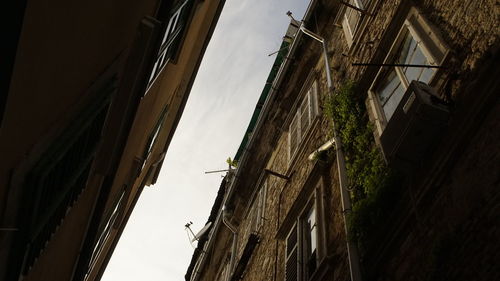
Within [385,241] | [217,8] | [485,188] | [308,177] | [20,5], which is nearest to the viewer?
[20,5]

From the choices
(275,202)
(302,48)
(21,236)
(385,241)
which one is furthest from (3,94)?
(302,48)

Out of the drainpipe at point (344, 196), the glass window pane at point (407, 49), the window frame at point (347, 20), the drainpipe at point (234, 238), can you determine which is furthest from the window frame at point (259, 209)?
the glass window pane at point (407, 49)

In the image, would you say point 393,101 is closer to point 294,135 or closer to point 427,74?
point 427,74

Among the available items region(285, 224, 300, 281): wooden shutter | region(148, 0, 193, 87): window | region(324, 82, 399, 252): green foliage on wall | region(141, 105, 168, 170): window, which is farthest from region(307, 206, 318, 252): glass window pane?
region(141, 105, 168, 170): window

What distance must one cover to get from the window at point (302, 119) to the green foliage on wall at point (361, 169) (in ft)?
5.82

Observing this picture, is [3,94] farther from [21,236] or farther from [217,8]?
[217,8]

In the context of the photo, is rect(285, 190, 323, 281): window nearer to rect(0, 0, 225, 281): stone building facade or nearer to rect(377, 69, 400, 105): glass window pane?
rect(377, 69, 400, 105): glass window pane

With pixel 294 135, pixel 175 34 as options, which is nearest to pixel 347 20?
pixel 294 135

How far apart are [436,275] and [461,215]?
1.51ft

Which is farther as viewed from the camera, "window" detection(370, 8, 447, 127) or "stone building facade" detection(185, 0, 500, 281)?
"window" detection(370, 8, 447, 127)

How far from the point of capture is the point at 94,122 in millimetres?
3908

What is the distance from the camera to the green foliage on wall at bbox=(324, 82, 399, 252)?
4035 mm

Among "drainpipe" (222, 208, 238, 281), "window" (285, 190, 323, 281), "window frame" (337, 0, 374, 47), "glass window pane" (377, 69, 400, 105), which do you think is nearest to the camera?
"glass window pane" (377, 69, 400, 105)

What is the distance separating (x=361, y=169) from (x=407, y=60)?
146 centimetres
